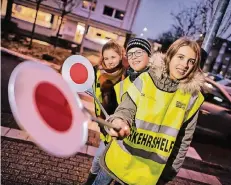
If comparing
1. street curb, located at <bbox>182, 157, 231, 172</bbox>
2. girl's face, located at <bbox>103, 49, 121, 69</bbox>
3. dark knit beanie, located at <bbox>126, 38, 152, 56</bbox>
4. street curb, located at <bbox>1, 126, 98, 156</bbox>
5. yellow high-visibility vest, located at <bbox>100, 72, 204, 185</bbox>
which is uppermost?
dark knit beanie, located at <bbox>126, 38, 152, 56</bbox>

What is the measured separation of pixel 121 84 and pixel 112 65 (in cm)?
53

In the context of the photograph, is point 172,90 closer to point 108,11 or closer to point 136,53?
point 136,53

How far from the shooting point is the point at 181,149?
236cm

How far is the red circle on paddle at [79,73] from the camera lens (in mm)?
2502

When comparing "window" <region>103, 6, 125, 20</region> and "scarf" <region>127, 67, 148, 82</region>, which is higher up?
"window" <region>103, 6, 125, 20</region>

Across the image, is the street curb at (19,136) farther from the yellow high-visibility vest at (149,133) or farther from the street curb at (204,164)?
the yellow high-visibility vest at (149,133)

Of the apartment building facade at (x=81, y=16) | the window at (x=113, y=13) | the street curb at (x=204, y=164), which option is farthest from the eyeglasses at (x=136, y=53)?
the window at (x=113, y=13)

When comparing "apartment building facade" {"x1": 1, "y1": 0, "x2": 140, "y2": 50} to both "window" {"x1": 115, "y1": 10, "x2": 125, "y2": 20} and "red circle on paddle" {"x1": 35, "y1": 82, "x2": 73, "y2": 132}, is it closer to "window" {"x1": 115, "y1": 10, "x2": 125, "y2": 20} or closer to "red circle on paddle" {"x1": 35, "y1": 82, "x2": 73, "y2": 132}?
"window" {"x1": 115, "y1": 10, "x2": 125, "y2": 20}

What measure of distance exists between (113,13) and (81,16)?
12.5 ft

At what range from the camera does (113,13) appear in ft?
103

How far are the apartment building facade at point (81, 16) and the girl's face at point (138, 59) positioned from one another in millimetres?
28148

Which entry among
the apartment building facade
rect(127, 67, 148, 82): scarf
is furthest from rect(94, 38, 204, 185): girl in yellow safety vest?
the apartment building facade

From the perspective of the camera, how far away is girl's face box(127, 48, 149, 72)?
304 centimetres

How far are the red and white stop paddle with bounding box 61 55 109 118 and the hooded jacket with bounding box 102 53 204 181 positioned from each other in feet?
1.55
